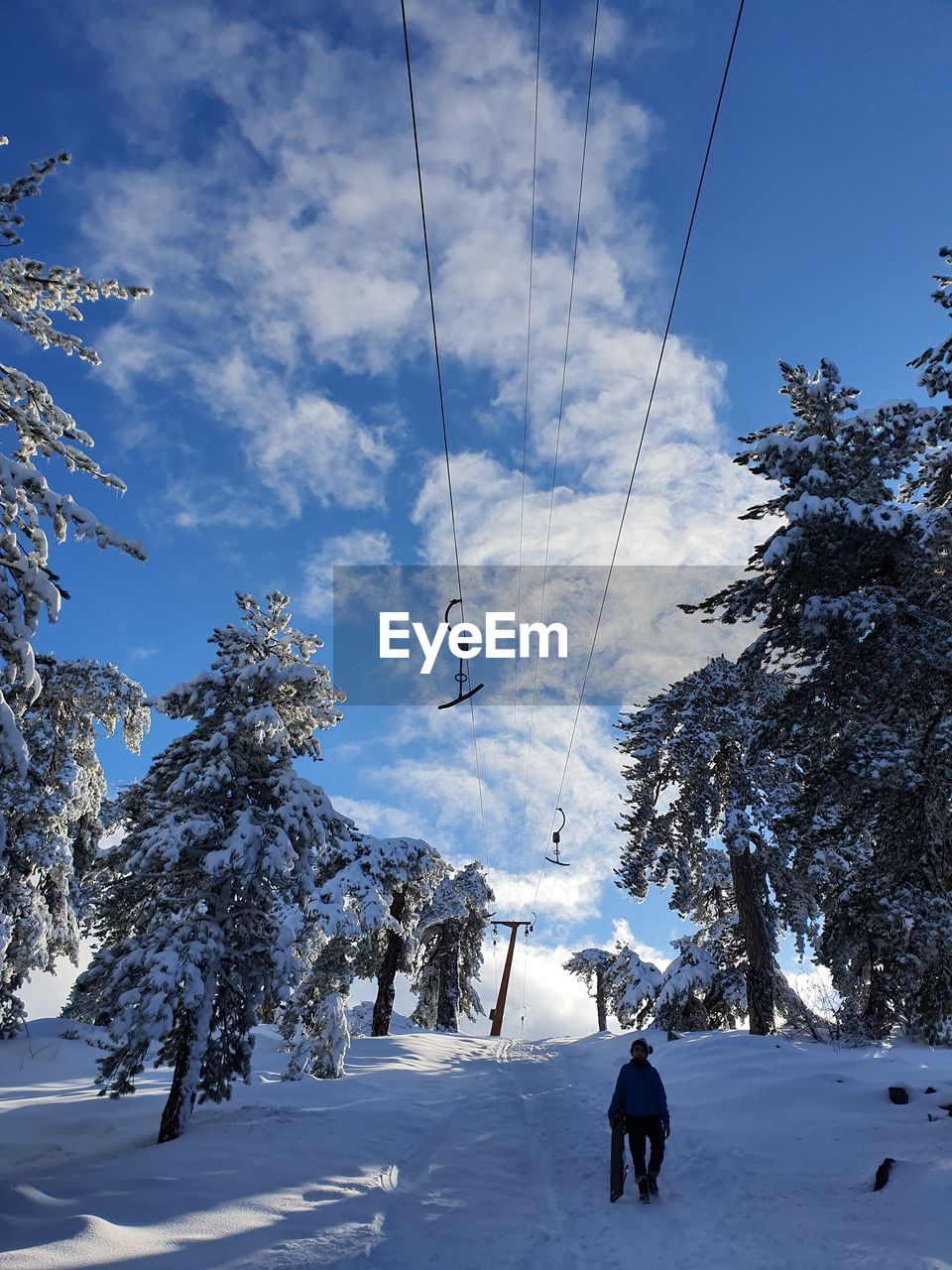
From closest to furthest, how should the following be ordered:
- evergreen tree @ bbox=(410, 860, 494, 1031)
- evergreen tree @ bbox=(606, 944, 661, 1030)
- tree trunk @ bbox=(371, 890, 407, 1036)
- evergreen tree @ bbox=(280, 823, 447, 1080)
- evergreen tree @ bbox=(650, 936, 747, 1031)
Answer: evergreen tree @ bbox=(280, 823, 447, 1080), evergreen tree @ bbox=(650, 936, 747, 1031), evergreen tree @ bbox=(606, 944, 661, 1030), tree trunk @ bbox=(371, 890, 407, 1036), evergreen tree @ bbox=(410, 860, 494, 1031)

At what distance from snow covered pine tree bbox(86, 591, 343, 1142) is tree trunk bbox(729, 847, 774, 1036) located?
1157cm

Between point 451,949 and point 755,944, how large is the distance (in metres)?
20.3

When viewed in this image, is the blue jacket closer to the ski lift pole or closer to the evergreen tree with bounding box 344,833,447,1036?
the evergreen tree with bounding box 344,833,447,1036

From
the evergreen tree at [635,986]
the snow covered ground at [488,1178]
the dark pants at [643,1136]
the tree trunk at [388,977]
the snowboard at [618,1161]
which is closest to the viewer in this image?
the snow covered ground at [488,1178]

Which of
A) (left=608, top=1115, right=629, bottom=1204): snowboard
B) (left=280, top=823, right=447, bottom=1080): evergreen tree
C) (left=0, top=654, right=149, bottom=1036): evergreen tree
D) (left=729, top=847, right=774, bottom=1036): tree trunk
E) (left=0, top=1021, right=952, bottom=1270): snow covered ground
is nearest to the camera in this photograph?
(left=0, top=1021, right=952, bottom=1270): snow covered ground

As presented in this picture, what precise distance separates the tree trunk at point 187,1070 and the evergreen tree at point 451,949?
23392 millimetres

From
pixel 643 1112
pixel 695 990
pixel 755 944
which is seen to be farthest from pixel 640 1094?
pixel 695 990

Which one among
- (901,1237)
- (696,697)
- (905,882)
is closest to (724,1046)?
(905,882)

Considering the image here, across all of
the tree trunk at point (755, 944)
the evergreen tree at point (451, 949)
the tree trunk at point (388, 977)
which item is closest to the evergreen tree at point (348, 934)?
the tree trunk at point (388, 977)

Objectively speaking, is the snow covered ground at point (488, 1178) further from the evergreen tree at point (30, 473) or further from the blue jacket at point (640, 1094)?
the evergreen tree at point (30, 473)

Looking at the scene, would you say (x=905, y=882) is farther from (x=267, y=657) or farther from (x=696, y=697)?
(x=267, y=657)

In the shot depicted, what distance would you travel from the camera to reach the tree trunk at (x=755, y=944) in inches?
691

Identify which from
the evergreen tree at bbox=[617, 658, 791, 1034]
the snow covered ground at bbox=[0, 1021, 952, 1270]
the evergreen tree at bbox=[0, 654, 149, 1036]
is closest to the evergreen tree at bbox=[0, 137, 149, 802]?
the snow covered ground at bbox=[0, 1021, 952, 1270]

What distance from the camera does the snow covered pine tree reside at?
10.6 m
